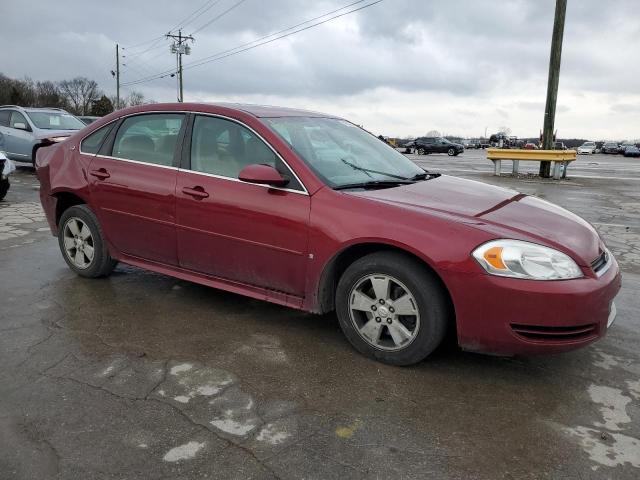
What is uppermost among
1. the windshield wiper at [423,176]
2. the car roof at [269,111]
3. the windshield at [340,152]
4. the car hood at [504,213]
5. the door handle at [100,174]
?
the car roof at [269,111]

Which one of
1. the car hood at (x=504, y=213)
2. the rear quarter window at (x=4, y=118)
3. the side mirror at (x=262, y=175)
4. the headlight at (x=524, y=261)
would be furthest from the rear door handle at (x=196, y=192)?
the rear quarter window at (x=4, y=118)

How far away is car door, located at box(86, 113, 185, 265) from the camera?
13.7 feet

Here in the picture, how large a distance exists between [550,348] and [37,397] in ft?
8.98

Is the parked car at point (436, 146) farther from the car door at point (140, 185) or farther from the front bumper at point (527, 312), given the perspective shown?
the front bumper at point (527, 312)

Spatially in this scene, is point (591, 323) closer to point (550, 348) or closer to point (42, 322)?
point (550, 348)

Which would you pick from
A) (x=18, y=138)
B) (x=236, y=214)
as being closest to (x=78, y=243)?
(x=236, y=214)

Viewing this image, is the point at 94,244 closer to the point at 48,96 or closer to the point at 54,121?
the point at 54,121

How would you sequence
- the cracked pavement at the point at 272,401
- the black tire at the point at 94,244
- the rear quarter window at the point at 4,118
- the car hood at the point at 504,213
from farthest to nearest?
the rear quarter window at the point at 4,118 → the black tire at the point at 94,244 → the car hood at the point at 504,213 → the cracked pavement at the point at 272,401

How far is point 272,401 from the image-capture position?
290 centimetres

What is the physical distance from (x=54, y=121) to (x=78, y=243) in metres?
11.0

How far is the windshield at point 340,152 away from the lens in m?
3.74

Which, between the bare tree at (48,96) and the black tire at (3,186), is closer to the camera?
the black tire at (3,186)

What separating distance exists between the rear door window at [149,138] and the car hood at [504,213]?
1.64 metres

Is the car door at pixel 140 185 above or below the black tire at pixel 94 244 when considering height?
above
